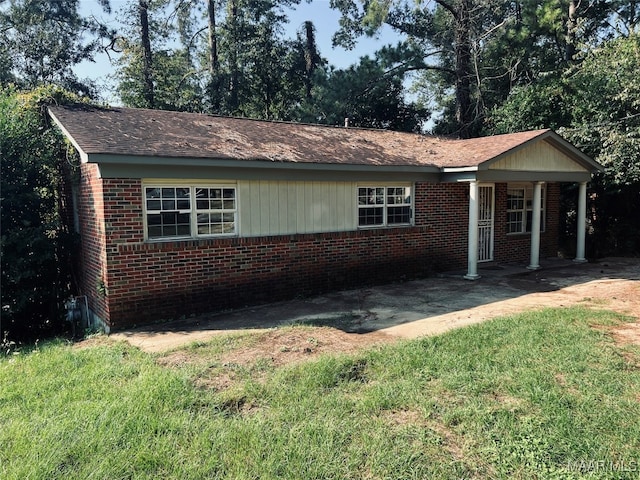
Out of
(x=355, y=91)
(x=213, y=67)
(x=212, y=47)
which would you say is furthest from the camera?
(x=212, y=47)

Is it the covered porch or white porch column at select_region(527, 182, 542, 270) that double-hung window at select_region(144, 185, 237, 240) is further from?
white porch column at select_region(527, 182, 542, 270)

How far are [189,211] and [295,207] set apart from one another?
7.38 ft

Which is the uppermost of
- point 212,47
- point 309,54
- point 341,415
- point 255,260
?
point 309,54

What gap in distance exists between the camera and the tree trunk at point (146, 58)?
24078 mm

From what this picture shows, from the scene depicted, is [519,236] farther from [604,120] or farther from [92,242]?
[92,242]

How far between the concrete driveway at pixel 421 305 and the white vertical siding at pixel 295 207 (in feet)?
4.98

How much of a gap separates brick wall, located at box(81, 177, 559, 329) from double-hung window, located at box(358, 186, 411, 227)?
0.84ft

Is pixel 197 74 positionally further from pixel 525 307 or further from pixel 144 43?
pixel 525 307

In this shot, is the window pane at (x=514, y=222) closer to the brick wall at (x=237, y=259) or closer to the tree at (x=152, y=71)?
the brick wall at (x=237, y=259)

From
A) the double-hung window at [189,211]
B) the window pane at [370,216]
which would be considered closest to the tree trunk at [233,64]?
the window pane at [370,216]

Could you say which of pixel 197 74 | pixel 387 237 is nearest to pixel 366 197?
pixel 387 237

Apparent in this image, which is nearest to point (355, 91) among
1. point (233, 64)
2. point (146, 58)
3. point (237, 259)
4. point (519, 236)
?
point (233, 64)

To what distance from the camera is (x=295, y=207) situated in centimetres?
954

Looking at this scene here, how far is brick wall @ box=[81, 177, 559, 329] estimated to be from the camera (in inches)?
299
